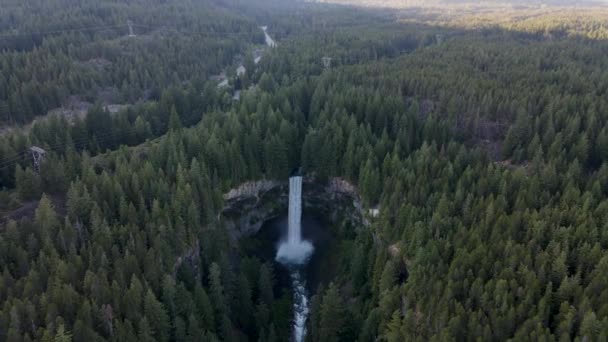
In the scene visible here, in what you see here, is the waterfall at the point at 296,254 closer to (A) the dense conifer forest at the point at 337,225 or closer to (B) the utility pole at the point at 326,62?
(A) the dense conifer forest at the point at 337,225

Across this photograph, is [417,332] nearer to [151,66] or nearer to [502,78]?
[502,78]

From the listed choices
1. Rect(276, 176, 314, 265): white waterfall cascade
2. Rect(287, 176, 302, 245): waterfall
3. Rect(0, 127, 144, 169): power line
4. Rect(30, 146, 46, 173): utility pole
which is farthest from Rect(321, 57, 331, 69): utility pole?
Rect(30, 146, 46, 173): utility pole

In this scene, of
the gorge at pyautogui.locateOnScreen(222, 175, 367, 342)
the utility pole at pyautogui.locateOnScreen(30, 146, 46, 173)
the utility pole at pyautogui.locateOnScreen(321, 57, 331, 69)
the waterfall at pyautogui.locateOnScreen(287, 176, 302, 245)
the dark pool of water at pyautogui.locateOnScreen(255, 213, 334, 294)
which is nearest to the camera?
the utility pole at pyautogui.locateOnScreen(30, 146, 46, 173)

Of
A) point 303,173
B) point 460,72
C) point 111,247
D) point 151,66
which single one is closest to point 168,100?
point 151,66

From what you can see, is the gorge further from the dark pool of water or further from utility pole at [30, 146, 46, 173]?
utility pole at [30, 146, 46, 173]

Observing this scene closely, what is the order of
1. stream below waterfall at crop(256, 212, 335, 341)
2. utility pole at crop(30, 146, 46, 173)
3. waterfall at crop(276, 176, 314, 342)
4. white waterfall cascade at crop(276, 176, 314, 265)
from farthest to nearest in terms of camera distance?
white waterfall cascade at crop(276, 176, 314, 265), utility pole at crop(30, 146, 46, 173), stream below waterfall at crop(256, 212, 335, 341), waterfall at crop(276, 176, 314, 342)

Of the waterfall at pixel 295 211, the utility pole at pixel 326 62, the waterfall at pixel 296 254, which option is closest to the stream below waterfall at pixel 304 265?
the waterfall at pixel 296 254

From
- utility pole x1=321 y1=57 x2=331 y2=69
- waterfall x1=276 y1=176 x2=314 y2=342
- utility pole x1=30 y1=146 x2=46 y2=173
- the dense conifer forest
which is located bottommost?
waterfall x1=276 y1=176 x2=314 y2=342
